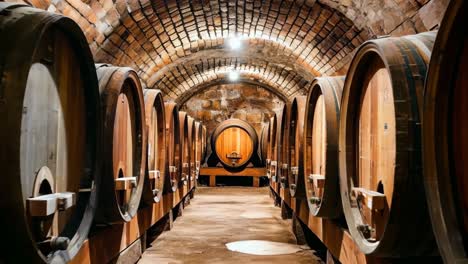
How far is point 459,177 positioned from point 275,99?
13.0m

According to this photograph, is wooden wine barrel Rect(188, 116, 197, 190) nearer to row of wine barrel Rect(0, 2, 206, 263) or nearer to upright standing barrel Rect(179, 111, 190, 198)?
upright standing barrel Rect(179, 111, 190, 198)

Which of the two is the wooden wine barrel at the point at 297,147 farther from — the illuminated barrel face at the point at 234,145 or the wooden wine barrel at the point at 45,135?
the illuminated barrel face at the point at 234,145

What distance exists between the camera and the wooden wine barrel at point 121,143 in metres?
2.57


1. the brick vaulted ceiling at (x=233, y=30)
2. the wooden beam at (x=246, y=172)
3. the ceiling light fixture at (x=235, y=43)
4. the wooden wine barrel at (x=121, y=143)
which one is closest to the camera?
the wooden wine barrel at (x=121, y=143)

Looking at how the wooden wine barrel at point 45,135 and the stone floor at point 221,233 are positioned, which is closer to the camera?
the wooden wine barrel at point 45,135

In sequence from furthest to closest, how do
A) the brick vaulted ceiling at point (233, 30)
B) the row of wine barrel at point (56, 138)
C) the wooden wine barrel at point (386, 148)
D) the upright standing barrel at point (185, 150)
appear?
the upright standing barrel at point (185, 150) → the brick vaulted ceiling at point (233, 30) → the wooden wine barrel at point (386, 148) → the row of wine barrel at point (56, 138)

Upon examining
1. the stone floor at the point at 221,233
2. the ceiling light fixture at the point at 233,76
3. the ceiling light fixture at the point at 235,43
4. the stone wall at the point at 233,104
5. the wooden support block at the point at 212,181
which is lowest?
the stone floor at the point at 221,233

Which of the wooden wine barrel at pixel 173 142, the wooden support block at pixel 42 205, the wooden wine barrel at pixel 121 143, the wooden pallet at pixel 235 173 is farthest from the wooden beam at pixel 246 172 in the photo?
the wooden support block at pixel 42 205

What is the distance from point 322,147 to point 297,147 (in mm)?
1106

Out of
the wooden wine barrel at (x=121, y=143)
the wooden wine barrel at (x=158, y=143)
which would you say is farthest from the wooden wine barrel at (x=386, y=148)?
the wooden wine barrel at (x=158, y=143)

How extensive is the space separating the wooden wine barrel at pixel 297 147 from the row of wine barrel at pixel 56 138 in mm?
1318

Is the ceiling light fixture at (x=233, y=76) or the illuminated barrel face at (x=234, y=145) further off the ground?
the ceiling light fixture at (x=233, y=76)

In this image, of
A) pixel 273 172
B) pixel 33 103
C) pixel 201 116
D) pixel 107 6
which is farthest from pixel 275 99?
pixel 33 103

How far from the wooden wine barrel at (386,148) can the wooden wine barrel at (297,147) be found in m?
1.24
